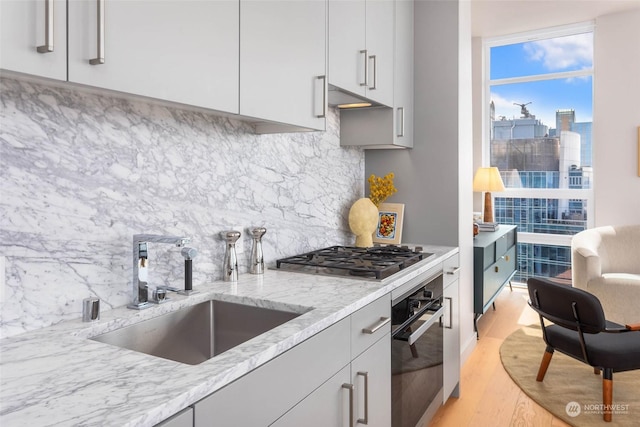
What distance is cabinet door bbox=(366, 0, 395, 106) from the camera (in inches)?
89.4

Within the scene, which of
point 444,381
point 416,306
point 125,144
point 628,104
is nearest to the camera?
point 125,144

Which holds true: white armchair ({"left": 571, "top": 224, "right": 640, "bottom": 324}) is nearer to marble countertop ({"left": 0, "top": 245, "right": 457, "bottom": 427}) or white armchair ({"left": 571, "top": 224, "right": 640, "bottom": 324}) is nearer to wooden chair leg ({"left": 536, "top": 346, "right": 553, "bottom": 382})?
wooden chair leg ({"left": 536, "top": 346, "right": 553, "bottom": 382})

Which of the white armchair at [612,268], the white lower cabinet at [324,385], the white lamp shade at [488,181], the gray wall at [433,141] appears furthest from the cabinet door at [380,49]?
the white lamp shade at [488,181]

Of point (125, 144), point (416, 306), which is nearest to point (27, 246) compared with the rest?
point (125, 144)

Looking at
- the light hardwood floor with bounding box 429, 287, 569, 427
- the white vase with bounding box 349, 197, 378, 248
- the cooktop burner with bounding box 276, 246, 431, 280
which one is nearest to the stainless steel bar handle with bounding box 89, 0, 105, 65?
the cooktop burner with bounding box 276, 246, 431, 280

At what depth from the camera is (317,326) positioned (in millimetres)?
1262

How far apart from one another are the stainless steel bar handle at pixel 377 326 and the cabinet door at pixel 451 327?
0.87 metres

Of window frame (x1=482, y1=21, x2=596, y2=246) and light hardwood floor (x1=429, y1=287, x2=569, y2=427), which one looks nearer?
light hardwood floor (x1=429, y1=287, x2=569, y2=427)

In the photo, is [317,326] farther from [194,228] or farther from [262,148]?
[262,148]

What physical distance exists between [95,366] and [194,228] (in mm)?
788

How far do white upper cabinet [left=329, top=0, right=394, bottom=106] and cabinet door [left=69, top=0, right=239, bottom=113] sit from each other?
0.66m

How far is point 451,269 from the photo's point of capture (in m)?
2.59

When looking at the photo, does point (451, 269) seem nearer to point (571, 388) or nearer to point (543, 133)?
point (571, 388)

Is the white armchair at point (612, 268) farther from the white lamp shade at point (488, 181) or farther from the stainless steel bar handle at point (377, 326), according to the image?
the stainless steel bar handle at point (377, 326)
